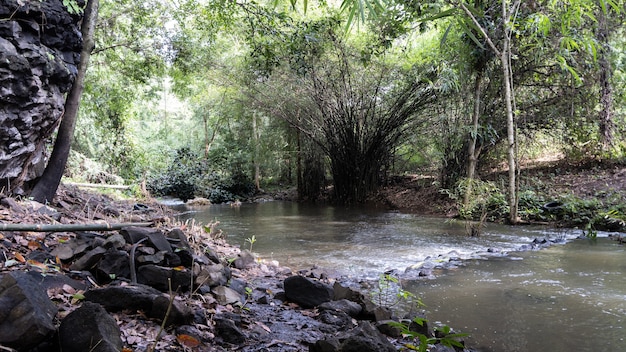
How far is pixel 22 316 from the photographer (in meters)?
1.18

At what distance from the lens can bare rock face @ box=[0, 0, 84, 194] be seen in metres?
3.20

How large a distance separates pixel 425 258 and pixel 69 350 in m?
3.38

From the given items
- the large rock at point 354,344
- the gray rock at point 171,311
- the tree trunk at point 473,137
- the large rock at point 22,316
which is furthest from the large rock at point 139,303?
the tree trunk at point 473,137

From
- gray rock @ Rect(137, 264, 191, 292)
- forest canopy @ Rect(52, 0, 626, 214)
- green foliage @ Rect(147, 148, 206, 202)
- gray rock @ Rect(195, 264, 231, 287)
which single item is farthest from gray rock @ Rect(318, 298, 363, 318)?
green foliage @ Rect(147, 148, 206, 202)

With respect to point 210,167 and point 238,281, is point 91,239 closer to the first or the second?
point 238,281

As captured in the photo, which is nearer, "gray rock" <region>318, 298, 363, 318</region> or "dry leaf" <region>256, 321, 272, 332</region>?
"dry leaf" <region>256, 321, 272, 332</region>

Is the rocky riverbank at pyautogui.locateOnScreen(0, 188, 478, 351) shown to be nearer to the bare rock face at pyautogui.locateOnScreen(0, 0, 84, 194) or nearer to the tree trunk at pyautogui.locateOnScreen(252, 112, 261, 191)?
the bare rock face at pyautogui.locateOnScreen(0, 0, 84, 194)

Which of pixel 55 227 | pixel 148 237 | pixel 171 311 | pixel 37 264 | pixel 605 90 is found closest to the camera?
pixel 171 311

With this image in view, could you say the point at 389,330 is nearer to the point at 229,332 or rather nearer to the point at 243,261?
the point at 229,332

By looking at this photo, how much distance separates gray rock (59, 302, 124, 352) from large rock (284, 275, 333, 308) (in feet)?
4.29

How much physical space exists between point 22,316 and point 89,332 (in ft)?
0.67

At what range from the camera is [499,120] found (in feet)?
24.7

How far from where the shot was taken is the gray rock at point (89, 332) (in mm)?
1165

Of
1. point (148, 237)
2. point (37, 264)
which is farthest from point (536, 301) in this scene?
point (37, 264)
